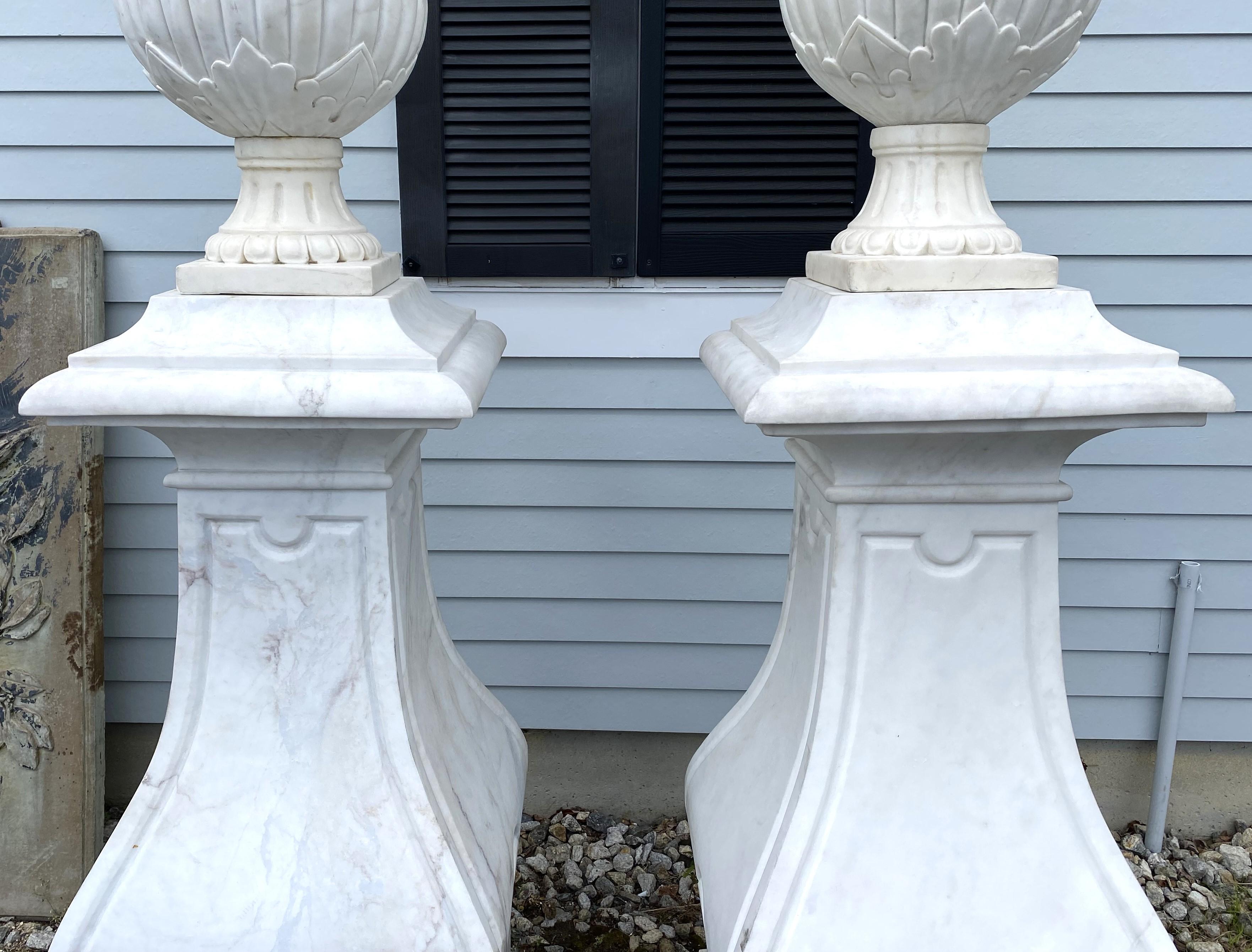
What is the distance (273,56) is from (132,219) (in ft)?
4.25

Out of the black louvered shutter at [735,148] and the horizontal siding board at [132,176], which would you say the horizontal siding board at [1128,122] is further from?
the horizontal siding board at [132,176]

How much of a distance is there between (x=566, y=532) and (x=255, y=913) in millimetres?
1225

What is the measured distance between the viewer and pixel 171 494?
251 centimetres

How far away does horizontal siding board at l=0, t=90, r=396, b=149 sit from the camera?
7.66 ft

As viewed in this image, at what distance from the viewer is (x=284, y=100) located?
1.37 metres

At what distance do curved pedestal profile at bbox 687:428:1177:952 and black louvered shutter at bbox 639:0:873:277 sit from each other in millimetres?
987

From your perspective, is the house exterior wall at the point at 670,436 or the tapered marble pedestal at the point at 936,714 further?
the house exterior wall at the point at 670,436

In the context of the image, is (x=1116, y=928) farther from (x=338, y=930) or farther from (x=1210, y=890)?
(x=1210, y=890)

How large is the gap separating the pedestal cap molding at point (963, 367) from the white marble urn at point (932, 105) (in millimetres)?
40

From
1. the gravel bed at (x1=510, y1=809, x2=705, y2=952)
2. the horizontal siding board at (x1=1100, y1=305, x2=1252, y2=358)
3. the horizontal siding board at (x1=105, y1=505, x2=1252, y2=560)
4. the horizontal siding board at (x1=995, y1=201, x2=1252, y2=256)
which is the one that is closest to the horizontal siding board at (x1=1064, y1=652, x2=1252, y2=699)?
the horizontal siding board at (x1=105, y1=505, x2=1252, y2=560)

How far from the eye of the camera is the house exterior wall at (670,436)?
2.31 meters

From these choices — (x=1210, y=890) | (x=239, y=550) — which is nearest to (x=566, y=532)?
(x=239, y=550)

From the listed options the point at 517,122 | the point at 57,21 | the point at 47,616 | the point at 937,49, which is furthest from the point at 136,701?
the point at 937,49

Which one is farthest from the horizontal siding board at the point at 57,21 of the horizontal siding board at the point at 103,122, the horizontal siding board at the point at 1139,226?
the horizontal siding board at the point at 1139,226
